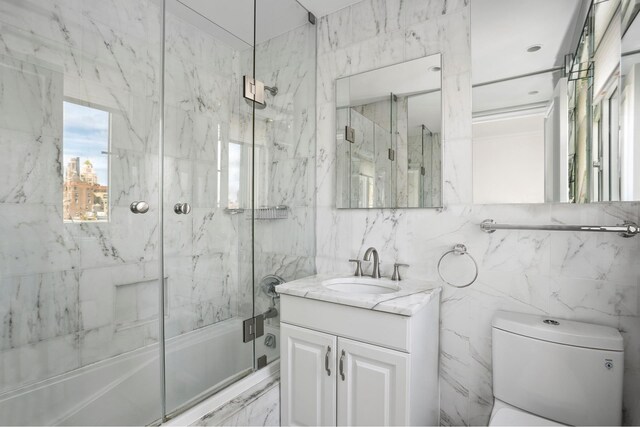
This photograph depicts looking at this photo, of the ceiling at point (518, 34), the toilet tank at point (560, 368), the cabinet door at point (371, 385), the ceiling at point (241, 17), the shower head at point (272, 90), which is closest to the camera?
the toilet tank at point (560, 368)

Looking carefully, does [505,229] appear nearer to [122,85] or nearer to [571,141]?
[571,141]

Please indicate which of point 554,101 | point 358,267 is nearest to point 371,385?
point 358,267

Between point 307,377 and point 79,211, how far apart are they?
1.42 meters

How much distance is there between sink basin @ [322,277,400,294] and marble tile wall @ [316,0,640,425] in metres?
0.16

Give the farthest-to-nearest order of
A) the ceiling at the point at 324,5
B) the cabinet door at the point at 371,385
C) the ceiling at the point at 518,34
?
the ceiling at the point at 324,5, the ceiling at the point at 518,34, the cabinet door at the point at 371,385

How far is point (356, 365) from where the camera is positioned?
1.36 m

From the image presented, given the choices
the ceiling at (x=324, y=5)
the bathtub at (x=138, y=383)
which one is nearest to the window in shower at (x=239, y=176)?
the bathtub at (x=138, y=383)

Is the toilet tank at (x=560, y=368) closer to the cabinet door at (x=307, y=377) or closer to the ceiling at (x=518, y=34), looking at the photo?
the cabinet door at (x=307, y=377)

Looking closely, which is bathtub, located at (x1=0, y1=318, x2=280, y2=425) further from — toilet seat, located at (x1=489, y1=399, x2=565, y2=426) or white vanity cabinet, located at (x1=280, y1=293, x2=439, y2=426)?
toilet seat, located at (x1=489, y1=399, x2=565, y2=426)

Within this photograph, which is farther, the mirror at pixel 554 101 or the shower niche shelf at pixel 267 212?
the shower niche shelf at pixel 267 212

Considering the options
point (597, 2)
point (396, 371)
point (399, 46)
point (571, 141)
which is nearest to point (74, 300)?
point (396, 371)

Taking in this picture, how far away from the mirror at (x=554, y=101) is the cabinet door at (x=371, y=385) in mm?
885

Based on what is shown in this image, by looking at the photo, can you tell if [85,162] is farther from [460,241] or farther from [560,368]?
[560,368]

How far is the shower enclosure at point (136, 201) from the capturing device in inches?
57.3
